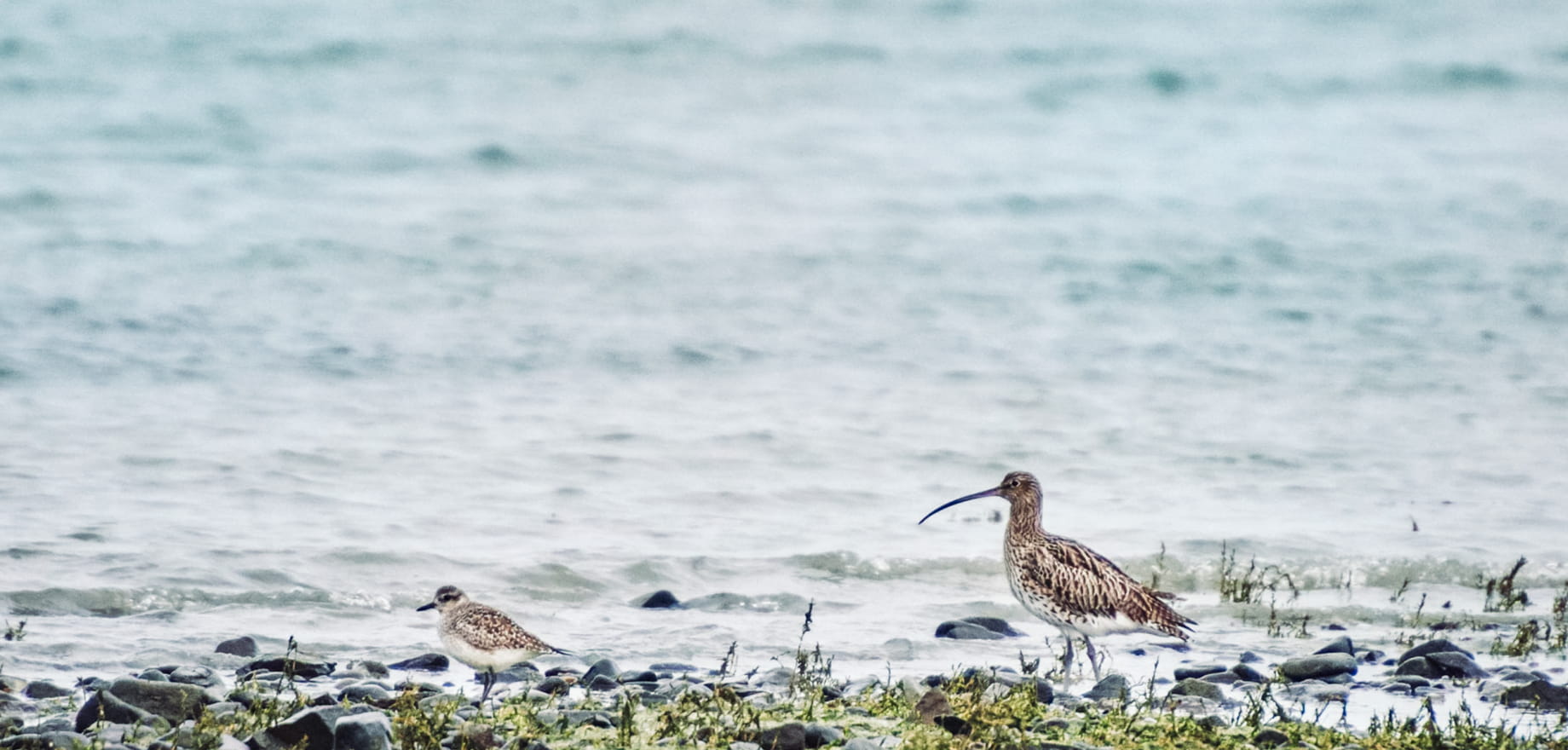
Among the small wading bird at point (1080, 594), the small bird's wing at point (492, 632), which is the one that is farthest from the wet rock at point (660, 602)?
the small bird's wing at point (492, 632)

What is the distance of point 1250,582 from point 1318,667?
2.20m

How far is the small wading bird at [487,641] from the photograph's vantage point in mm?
8477

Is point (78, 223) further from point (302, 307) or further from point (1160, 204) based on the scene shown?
point (1160, 204)

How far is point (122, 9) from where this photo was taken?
30719 mm

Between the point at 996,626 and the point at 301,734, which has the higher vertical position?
the point at 301,734

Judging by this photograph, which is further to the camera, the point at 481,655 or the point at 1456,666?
the point at 1456,666

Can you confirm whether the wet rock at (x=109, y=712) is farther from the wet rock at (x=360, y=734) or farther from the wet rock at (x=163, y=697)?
the wet rock at (x=360, y=734)

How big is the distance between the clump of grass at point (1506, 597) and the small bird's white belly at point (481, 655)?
5.90 m

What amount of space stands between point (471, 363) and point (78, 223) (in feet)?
23.6

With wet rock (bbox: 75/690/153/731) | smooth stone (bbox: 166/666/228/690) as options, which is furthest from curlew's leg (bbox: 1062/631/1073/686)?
wet rock (bbox: 75/690/153/731)

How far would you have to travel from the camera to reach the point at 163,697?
7609 mm

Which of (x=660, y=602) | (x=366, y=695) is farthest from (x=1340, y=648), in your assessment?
(x=366, y=695)

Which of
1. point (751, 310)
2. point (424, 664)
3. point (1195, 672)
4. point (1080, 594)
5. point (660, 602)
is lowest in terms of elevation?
point (424, 664)

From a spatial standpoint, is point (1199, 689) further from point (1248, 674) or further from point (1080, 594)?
point (1080, 594)
